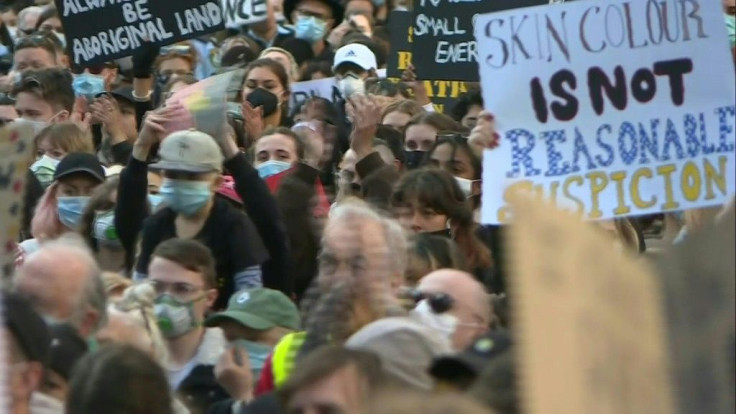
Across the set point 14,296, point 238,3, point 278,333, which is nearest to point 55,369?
point 14,296

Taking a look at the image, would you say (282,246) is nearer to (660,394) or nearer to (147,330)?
(147,330)

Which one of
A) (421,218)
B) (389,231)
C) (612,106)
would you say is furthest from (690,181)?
(421,218)

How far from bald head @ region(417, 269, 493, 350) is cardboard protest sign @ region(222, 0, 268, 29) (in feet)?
31.6

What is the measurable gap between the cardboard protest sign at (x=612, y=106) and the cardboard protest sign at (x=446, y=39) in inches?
157

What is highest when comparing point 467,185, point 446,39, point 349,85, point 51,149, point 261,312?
point 446,39

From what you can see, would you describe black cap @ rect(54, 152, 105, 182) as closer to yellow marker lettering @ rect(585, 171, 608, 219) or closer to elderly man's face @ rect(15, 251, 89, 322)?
yellow marker lettering @ rect(585, 171, 608, 219)

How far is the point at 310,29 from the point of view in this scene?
14.8 m

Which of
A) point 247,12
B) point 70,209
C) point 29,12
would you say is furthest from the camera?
→ point 29,12

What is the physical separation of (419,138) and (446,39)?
1.15m

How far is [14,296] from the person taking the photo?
4.61m

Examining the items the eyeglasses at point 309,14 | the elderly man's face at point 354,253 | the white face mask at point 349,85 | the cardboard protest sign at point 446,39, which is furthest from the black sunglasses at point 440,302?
the eyeglasses at point 309,14

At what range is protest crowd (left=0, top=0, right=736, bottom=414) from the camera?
4.23 meters

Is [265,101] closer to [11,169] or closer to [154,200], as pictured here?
[154,200]

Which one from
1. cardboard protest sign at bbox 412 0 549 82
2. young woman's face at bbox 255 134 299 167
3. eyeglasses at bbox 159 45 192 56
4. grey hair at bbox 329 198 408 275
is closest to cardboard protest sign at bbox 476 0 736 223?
grey hair at bbox 329 198 408 275
